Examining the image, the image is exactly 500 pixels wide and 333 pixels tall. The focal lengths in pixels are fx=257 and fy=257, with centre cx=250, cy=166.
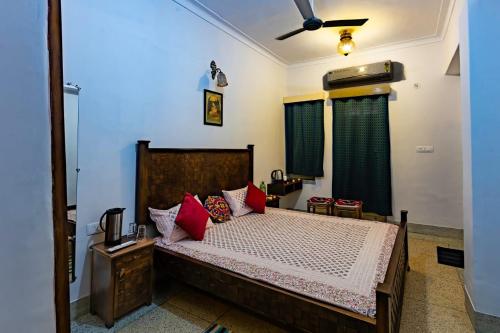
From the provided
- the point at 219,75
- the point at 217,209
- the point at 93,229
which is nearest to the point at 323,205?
the point at 217,209

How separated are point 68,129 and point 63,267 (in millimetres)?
1979

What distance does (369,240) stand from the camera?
93.2 inches

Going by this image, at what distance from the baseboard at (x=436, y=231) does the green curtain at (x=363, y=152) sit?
0.40 m

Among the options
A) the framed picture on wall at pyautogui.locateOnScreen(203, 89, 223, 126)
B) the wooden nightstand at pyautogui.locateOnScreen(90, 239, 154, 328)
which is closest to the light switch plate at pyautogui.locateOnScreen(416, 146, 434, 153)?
the framed picture on wall at pyautogui.locateOnScreen(203, 89, 223, 126)

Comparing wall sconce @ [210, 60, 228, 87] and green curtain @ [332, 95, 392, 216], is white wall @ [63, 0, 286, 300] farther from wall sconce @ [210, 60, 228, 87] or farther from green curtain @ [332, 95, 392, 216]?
green curtain @ [332, 95, 392, 216]

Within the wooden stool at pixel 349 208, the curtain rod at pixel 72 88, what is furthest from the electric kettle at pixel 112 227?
the wooden stool at pixel 349 208

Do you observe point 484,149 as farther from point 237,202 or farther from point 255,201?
point 237,202

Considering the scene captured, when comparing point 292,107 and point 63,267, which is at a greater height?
point 292,107

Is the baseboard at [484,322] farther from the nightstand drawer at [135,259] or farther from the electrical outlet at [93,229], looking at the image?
the electrical outlet at [93,229]

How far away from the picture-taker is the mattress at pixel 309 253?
160 centimetres

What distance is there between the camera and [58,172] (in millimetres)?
428

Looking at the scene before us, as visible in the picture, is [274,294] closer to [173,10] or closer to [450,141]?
[173,10]

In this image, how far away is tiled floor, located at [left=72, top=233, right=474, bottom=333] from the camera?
6.39 feet

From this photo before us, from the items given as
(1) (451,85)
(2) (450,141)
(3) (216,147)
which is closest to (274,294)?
(3) (216,147)
